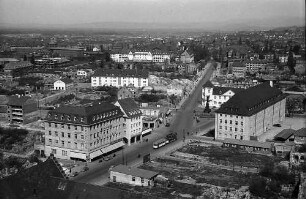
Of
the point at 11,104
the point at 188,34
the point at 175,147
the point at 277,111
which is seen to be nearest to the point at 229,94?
the point at 277,111

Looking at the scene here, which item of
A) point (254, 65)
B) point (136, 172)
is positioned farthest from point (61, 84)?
point (136, 172)

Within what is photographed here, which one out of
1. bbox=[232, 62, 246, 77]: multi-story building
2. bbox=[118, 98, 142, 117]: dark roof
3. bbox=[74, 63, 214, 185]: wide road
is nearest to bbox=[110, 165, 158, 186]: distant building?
bbox=[74, 63, 214, 185]: wide road

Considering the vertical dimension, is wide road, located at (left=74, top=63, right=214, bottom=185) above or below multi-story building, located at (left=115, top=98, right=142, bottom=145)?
below

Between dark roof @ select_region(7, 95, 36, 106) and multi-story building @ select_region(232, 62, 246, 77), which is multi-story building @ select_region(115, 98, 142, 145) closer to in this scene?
dark roof @ select_region(7, 95, 36, 106)

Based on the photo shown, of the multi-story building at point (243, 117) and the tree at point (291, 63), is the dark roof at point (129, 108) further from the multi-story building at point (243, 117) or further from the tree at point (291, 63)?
the tree at point (291, 63)

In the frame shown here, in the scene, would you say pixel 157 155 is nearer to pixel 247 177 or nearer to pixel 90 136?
pixel 90 136

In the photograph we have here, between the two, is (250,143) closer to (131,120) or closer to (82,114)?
(131,120)

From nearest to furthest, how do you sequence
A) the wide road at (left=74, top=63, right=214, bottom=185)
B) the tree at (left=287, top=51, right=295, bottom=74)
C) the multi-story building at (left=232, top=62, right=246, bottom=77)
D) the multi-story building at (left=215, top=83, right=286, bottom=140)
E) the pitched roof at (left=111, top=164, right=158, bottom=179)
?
the pitched roof at (left=111, top=164, right=158, bottom=179), the wide road at (left=74, top=63, right=214, bottom=185), the multi-story building at (left=215, top=83, right=286, bottom=140), the tree at (left=287, top=51, right=295, bottom=74), the multi-story building at (left=232, top=62, right=246, bottom=77)
